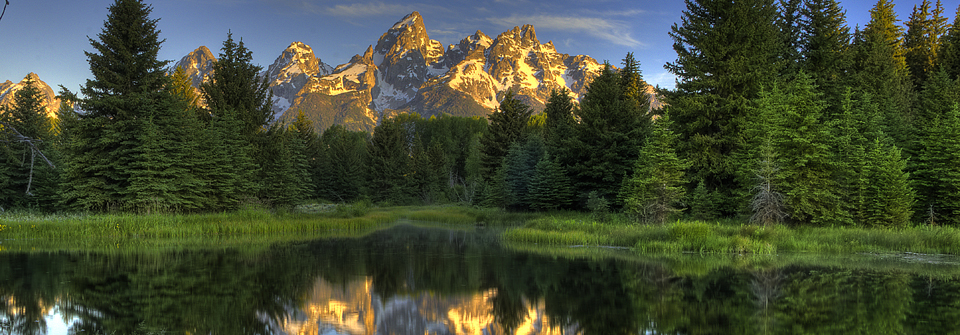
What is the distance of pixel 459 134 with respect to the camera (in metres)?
121

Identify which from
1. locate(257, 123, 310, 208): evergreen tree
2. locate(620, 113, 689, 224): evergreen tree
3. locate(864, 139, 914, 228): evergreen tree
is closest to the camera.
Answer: locate(864, 139, 914, 228): evergreen tree

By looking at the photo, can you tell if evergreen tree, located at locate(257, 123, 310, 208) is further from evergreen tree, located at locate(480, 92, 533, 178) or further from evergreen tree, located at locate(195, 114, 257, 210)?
evergreen tree, located at locate(480, 92, 533, 178)

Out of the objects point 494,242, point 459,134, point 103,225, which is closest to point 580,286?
point 494,242

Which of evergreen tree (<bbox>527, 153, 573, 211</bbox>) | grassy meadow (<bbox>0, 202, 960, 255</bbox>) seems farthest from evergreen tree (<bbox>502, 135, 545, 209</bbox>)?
grassy meadow (<bbox>0, 202, 960, 255</bbox>)

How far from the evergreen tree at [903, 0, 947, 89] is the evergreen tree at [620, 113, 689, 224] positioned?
142ft

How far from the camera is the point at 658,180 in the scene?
2794 centimetres

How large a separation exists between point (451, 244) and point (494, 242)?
2172 mm

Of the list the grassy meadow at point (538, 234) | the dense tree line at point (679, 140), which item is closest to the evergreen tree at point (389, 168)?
the dense tree line at point (679, 140)

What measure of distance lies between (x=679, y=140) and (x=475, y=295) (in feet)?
66.5

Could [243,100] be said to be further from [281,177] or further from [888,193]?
[888,193]

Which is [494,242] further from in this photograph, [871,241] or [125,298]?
[125,298]

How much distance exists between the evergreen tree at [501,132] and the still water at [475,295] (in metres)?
38.4

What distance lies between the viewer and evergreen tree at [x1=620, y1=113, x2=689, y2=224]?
28.1 meters

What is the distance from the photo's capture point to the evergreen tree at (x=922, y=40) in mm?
57562
